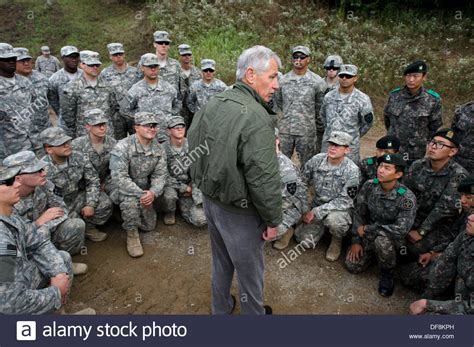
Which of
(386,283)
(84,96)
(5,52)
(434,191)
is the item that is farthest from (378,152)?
(5,52)

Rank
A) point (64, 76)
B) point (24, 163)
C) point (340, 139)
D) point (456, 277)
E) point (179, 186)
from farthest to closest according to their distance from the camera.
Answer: point (64, 76)
point (179, 186)
point (340, 139)
point (456, 277)
point (24, 163)

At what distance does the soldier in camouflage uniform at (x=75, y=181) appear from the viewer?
14.7 ft

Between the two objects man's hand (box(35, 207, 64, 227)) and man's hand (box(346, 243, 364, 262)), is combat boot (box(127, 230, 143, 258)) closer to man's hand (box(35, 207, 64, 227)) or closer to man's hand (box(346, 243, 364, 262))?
man's hand (box(35, 207, 64, 227))

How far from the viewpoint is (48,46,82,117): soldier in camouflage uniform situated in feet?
20.1

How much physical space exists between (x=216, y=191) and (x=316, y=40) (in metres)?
9.33

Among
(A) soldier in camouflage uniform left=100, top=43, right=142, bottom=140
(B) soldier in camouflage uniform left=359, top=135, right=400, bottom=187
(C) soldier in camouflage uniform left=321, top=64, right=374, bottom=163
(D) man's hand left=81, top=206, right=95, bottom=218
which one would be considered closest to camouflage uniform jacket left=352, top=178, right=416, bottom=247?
(B) soldier in camouflage uniform left=359, top=135, right=400, bottom=187

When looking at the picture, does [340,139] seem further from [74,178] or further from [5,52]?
[5,52]

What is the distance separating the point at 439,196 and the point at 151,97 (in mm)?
3822

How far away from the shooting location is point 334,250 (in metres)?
4.70

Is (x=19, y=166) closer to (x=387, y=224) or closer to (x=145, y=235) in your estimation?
(x=145, y=235)

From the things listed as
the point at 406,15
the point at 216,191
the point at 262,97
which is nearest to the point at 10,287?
the point at 216,191

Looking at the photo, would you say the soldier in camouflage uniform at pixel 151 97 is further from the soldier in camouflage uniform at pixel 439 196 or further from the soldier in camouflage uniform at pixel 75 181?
the soldier in camouflage uniform at pixel 439 196

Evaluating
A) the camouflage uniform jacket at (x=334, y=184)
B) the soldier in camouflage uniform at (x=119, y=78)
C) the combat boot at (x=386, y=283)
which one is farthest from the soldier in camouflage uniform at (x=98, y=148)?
Result: the combat boot at (x=386, y=283)

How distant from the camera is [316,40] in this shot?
1102cm
